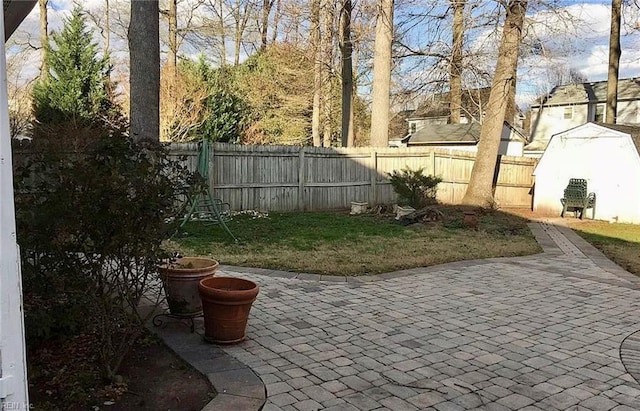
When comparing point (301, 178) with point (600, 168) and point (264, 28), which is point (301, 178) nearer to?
point (600, 168)

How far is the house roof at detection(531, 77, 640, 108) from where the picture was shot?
25719 mm

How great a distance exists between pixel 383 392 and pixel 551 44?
12493 millimetres

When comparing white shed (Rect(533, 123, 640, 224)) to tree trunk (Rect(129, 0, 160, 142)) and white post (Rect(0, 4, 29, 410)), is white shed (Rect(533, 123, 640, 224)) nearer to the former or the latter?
tree trunk (Rect(129, 0, 160, 142))

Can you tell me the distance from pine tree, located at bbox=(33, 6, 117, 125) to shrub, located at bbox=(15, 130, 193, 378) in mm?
11691

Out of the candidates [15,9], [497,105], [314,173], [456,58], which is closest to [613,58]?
[456,58]

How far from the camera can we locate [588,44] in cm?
1285

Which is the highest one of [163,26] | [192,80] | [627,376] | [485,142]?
[163,26]

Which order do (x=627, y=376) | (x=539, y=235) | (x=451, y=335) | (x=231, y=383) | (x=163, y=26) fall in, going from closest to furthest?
1. (x=231, y=383)
2. (x=627, y=376)
3. (x=451, y=335)
4. (x=539, y=235)
5. (x=163, y=26)

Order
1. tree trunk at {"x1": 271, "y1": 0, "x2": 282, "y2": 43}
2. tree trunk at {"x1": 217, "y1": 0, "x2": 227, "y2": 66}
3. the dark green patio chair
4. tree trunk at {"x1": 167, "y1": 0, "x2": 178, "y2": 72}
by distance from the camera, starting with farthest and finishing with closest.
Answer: tree trunk at {"x1": 217, "y1": 0, "x2": 227, "y2": 66}
tree trunk at {"x1": 271, "y1": 0, "x2": 282, "y2": 43}
tree trunk at {"x1": 167, "y1": 0, "x2": 178, "y2": 72}
the dark green patio chair

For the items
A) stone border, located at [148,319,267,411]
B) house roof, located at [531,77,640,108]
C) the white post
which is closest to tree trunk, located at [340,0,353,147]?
stone border, located at [148,319,267,411]

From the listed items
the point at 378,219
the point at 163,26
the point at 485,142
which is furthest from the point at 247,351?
the point at 163,26

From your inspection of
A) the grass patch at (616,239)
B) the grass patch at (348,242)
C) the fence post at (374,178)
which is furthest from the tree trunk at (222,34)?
the grass patch at (616,239)

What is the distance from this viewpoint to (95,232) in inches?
101

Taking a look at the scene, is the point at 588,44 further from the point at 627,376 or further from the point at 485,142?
the point at 627,376
